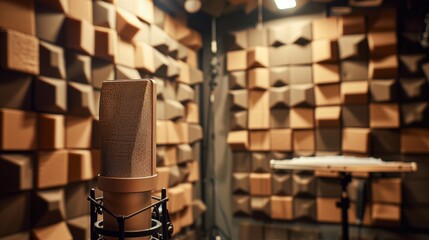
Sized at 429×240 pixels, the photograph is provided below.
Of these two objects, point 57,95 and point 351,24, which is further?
point 351,24

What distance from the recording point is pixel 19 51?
1.39 m

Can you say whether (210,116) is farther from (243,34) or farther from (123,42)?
(123,42)

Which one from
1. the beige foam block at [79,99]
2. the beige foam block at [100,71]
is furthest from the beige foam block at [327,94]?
the beige foam block at [79,99]

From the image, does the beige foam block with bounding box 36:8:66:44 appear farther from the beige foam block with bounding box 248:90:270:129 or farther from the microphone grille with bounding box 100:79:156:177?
the beige foam block with bounding box 248:90:270:129

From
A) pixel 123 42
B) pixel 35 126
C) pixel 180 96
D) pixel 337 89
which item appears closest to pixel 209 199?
pixel 180 96

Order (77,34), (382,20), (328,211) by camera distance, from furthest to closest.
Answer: (328,211) < (382,20) < (77,34)

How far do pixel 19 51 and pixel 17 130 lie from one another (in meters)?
0.33

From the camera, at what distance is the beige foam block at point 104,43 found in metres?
1.80

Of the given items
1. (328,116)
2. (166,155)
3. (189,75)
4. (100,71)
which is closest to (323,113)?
(328,116)

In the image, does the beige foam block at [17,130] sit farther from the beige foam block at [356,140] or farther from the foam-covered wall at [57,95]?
the beige foam block at [356,140]

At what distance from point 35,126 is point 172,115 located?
→ 112 centimetres

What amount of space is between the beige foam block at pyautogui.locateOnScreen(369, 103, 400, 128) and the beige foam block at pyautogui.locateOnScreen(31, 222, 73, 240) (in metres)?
2.14

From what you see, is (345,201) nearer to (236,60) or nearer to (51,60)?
(236,60)

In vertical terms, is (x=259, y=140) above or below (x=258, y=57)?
below
